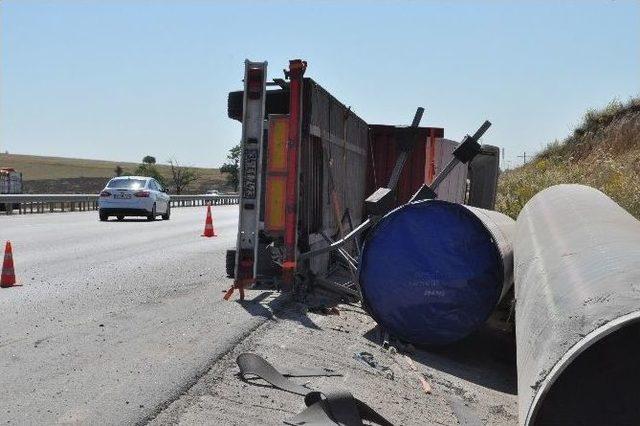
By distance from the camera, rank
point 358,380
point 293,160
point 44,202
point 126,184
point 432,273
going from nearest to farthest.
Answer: point 358,380 < point 432,273 < point 293,160 < point 126,184 < point 44,202

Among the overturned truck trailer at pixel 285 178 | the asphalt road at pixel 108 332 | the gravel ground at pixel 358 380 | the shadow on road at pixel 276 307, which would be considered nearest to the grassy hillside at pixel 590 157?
the overturned truck trailer at pixel 285 178

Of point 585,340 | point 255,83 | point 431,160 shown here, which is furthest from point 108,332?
point 431,160

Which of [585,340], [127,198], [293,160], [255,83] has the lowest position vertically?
[127,198]

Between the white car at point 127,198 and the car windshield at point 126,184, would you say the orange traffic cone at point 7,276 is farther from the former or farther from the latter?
the car windshield at point 126,184

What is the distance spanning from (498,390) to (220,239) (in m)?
13.2

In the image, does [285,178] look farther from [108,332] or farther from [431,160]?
[431,160]

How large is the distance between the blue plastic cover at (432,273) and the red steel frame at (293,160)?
69.5 inches

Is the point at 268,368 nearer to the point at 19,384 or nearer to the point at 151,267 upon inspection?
the point at 19,384

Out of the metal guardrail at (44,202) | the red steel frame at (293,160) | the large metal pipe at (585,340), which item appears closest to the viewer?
the large metal pipe at (585,340)

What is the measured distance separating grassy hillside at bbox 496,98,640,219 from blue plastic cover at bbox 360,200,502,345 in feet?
32.3

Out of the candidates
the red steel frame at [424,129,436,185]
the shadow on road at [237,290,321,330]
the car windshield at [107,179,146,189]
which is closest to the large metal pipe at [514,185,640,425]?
the shadow on road at [237,290,321,330]

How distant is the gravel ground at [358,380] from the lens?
Answer: 16.2 feet

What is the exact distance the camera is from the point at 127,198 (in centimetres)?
2639

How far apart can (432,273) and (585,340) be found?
11.7 ft
